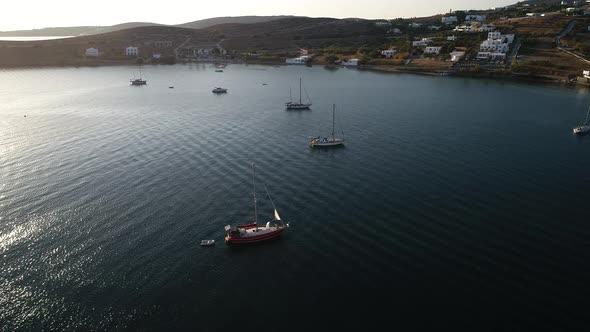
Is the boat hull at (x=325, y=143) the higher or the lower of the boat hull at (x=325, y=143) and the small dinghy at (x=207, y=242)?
the higher

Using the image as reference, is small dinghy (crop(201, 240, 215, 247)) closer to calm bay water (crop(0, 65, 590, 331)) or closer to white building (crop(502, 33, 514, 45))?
calm bay water (crop(0, 65, 590, 331))

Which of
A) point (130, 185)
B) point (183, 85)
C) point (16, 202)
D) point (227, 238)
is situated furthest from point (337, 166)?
point (183, 85)

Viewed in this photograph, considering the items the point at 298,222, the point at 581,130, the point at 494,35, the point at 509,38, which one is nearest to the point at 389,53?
the point at 494,35

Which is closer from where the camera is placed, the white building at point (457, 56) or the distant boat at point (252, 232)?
the distant boat at point (252, 232)

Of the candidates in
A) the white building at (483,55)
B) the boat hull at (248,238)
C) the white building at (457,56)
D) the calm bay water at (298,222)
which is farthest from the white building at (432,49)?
the boat hull at (248,238)

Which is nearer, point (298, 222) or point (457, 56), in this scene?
point (298, 222)

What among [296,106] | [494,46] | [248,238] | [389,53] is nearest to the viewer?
[248,238]

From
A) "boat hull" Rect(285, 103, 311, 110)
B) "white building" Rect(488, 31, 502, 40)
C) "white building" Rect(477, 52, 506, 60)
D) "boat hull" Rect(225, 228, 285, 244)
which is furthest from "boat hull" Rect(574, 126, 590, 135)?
"white building" Rect(488, 31, 502, 40)

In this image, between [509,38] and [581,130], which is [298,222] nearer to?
[581,130]

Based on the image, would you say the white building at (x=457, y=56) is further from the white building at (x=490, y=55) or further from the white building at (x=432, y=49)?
the white building at (x=432, y=49)
